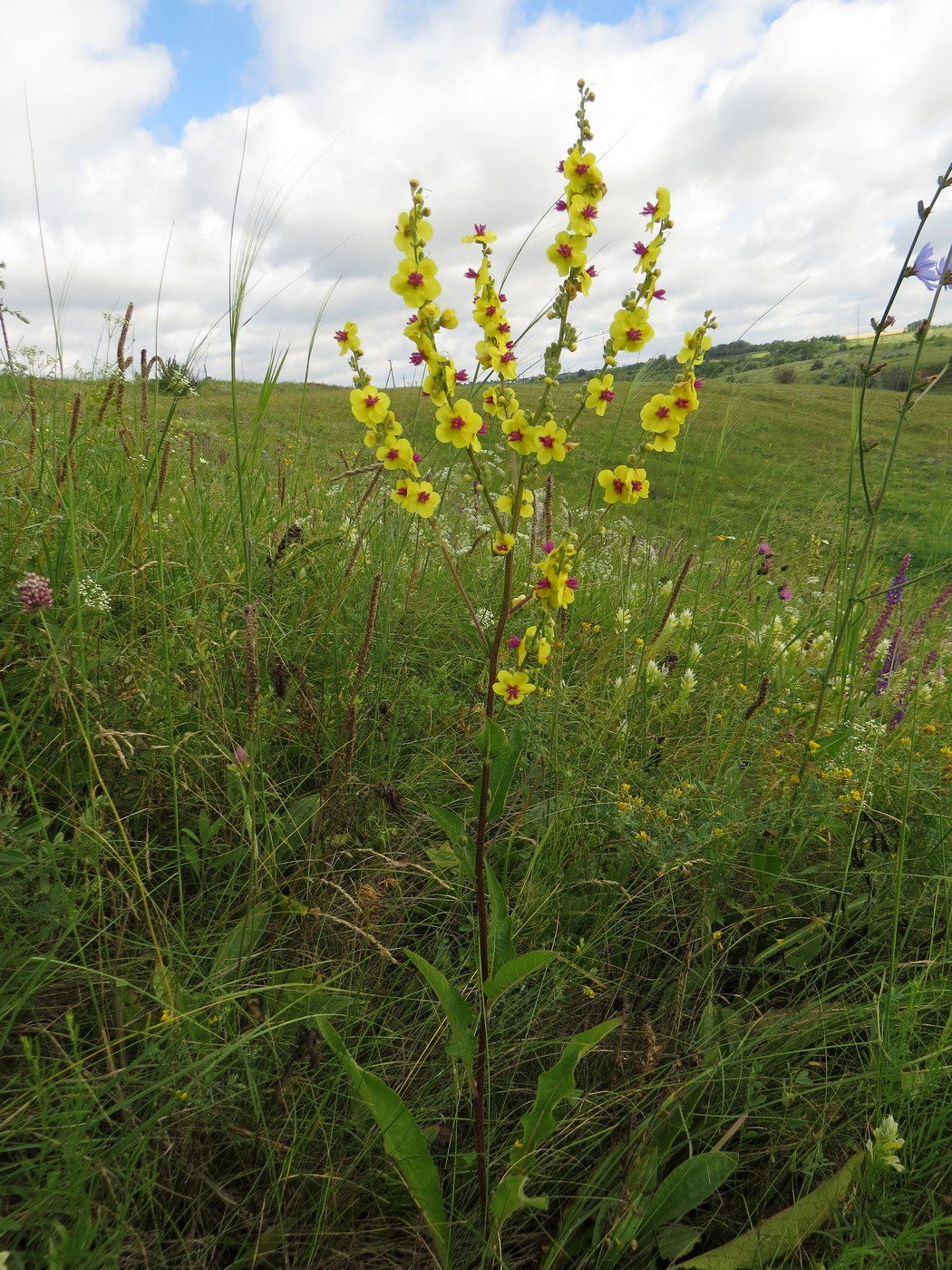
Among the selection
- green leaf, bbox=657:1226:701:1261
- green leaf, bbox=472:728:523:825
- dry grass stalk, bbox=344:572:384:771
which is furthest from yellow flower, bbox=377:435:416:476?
green leaf, bbox=657:1226:701:1261

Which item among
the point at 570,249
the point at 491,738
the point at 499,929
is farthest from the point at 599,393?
the point at 499,929

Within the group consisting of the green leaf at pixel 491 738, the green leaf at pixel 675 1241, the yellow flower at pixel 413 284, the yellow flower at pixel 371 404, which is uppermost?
the yellow flower at pixel 413 284

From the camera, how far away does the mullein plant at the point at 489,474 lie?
1144mm

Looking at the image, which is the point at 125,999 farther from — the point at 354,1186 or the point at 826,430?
the point at 826,430

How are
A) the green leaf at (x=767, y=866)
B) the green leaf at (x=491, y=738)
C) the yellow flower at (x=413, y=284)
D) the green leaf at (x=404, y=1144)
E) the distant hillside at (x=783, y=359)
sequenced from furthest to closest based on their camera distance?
the distant hillside at (x=783, y=359)
the green leaf at (x=767, y=866)
the yellow flower at (x=413, y=284)
the green leaf at (x=491, y=738)
the green leaf at (x=404, y=1144)

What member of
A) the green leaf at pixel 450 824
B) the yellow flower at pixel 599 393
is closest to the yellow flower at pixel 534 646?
the green leaf at pixel 450 824

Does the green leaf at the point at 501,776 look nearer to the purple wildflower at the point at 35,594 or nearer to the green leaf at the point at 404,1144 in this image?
the green leaf at the point at 404,1144

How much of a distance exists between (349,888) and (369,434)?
1058 mm

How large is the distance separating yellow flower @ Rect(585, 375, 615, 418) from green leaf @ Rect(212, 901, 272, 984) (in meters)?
1.29

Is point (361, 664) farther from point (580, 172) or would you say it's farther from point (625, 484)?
point (580, 172)

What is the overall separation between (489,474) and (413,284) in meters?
0.40

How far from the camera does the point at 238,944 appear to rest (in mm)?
1421

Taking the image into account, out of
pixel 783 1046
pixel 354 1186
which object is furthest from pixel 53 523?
pixel 783 1046

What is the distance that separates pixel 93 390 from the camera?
3076 millimetres
